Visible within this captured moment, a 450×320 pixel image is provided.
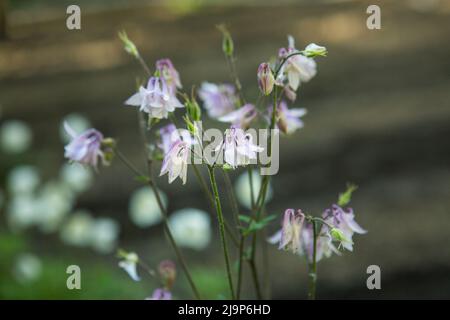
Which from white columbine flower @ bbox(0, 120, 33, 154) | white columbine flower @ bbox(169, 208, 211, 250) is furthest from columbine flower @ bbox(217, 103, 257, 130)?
white columbine flower @ bbox(0, 120, 33, 154)

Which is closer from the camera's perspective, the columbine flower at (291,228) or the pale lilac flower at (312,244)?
the columbine flower at (291,228)

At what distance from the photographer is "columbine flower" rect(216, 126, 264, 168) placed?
1052 millimetres

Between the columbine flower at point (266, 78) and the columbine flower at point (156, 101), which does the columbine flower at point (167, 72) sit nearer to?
the columbine flower at point (156, 101)

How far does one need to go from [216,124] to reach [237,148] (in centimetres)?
300

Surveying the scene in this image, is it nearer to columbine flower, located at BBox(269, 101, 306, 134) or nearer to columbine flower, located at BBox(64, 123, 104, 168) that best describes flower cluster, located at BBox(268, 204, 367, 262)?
columbine flower, located at BBox(269, 101, 306, 134)

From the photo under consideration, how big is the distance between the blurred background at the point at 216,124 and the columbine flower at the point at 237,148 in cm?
127

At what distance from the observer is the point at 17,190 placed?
3.31 m

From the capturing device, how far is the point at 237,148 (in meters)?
1.06

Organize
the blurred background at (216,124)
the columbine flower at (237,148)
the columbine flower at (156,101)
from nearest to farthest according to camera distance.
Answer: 1. the columbine flower at (237,148)
2. the columbine flower at (156,101)
3. the blurred background at (216,124)

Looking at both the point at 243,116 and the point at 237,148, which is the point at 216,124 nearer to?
the point at 243,116

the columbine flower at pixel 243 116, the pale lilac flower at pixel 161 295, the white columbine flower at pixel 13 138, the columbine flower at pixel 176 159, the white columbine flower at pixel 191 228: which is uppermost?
the white columbine flower at pixel 13 138

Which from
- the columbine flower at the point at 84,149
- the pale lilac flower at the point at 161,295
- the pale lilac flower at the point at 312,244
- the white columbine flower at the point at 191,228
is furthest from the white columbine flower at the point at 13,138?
the pale lilac flower at the point at 312,244

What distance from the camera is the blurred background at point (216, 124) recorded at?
3172mm
